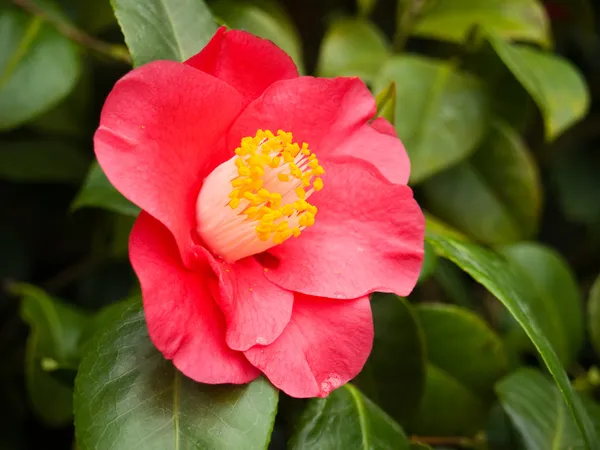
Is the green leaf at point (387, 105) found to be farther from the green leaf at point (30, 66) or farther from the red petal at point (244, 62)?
the green leaf at point (30, 66)

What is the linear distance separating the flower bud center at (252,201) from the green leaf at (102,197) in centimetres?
24

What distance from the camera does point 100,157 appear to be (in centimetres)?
52

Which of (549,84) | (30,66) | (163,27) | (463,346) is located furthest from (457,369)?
(30,66)

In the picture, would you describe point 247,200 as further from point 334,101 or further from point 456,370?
point 456,370

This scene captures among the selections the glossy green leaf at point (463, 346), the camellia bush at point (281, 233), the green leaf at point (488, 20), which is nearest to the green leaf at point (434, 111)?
the camellia bush at point (281, 233)

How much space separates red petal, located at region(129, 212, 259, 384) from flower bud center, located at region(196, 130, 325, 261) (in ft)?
0.19

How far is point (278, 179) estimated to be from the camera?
0.64 metres

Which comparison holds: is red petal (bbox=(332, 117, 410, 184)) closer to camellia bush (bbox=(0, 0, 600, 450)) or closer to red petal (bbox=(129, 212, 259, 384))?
camellia bush (bbox=(0, 0, 600, 450))

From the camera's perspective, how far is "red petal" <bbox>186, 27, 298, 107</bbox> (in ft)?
1.95

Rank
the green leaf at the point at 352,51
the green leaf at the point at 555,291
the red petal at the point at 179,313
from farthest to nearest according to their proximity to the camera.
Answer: the green leaf at the point at 352,51, the green leaf at the point at 555,291, the red petal at the point at 179,313

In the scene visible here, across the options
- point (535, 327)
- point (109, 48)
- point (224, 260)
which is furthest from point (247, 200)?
point (109, 48)

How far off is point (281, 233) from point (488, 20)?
34.7 inches

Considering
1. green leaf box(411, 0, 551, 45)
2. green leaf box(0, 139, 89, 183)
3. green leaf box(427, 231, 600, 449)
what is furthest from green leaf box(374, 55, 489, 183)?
green leaf box(0, 139, 89, 183)

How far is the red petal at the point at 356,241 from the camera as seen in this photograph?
2.02 ft
